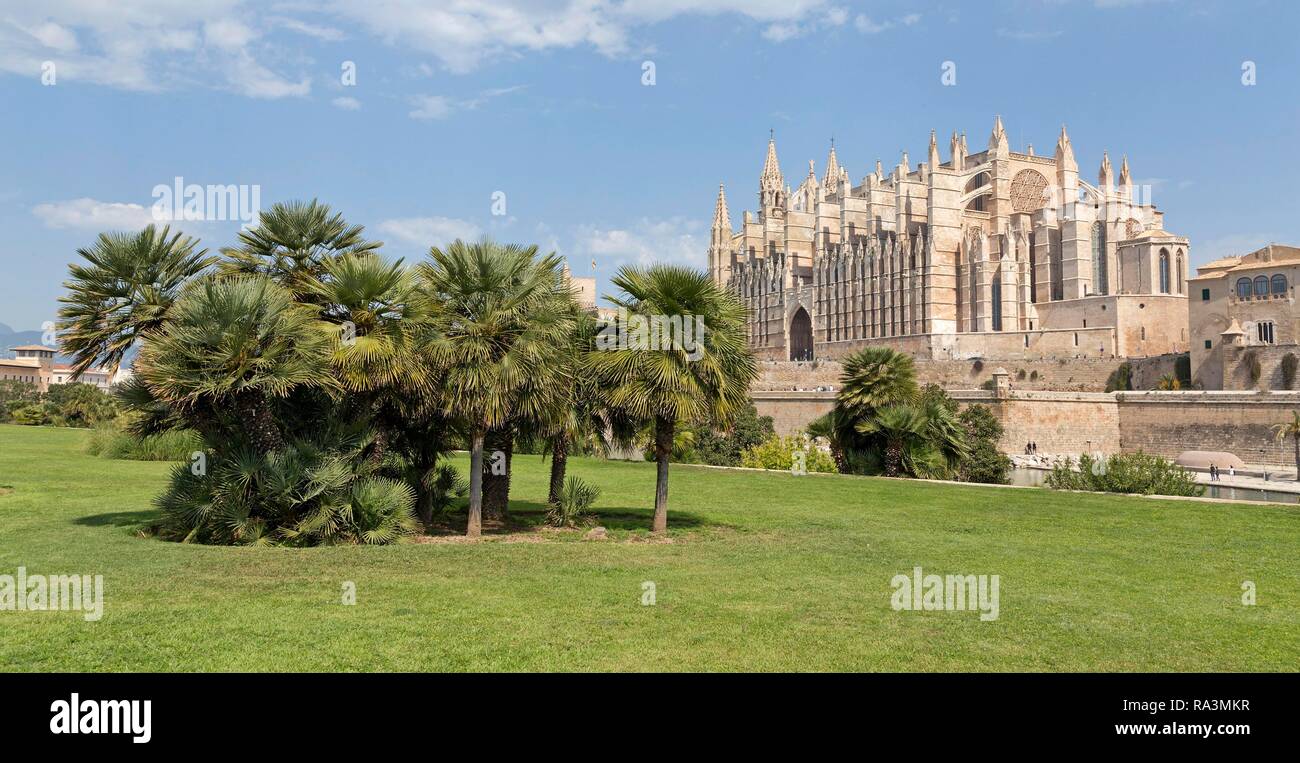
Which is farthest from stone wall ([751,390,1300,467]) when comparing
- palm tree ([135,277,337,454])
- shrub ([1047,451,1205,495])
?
palm tree ([135,277,337,454])

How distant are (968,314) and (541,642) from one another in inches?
Result: 2410

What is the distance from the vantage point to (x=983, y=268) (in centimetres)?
6234

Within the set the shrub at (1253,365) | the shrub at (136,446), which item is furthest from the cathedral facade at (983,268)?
the shrub at (136,446)

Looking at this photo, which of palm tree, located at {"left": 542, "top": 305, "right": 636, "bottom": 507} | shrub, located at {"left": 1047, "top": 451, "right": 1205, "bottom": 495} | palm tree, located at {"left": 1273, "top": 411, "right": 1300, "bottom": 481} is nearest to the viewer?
palm tree, located at {"left": 542, "top": 305, "right": 636, "bottom": 507}

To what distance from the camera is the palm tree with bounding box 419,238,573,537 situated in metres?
12.1

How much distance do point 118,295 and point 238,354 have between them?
99.7 inches

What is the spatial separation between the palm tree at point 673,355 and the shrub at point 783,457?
1434cm

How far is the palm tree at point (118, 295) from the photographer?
481 inches

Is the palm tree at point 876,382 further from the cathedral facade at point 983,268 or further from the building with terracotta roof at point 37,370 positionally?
the building with terracotta roof at point 37,370

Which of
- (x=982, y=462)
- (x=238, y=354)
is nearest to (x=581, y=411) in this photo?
(x=238, y=354)

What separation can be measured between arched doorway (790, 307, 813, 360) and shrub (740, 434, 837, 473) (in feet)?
157

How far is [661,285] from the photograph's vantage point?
43.2 ft

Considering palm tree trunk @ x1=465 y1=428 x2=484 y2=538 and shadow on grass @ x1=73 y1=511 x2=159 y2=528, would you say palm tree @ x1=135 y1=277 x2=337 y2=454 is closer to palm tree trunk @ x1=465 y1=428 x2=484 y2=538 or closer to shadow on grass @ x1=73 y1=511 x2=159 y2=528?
palm tree trunk @ x1=465 y1=428 x2=484 y2=538
